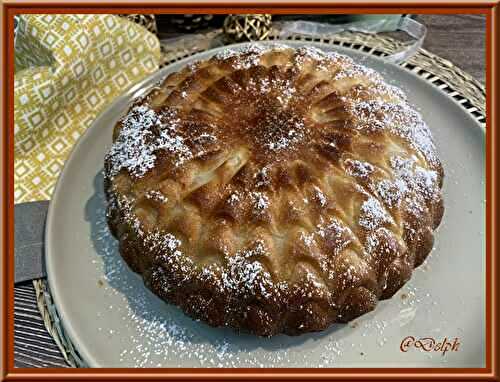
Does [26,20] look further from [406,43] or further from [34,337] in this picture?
[406,43]

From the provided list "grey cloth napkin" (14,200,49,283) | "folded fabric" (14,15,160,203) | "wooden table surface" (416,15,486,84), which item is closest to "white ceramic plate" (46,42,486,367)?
"grey cloth napkin" (14,200,49,283)

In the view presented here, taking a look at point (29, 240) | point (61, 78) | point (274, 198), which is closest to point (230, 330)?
point (274, 198)

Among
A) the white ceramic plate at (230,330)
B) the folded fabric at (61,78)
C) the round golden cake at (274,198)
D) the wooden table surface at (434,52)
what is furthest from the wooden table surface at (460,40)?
the folded fabric at (61,78)

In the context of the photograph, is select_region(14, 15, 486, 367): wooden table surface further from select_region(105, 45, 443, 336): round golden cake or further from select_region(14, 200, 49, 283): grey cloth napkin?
select_region(105, 45, 443, 336): round golden cake

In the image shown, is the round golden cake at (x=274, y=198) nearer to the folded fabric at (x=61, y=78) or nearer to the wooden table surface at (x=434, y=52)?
the wooden table surface at (x=434, y=52)

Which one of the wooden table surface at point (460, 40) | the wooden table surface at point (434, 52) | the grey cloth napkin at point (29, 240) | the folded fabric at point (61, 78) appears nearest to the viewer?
the wooden table surface at point (434, 52)
